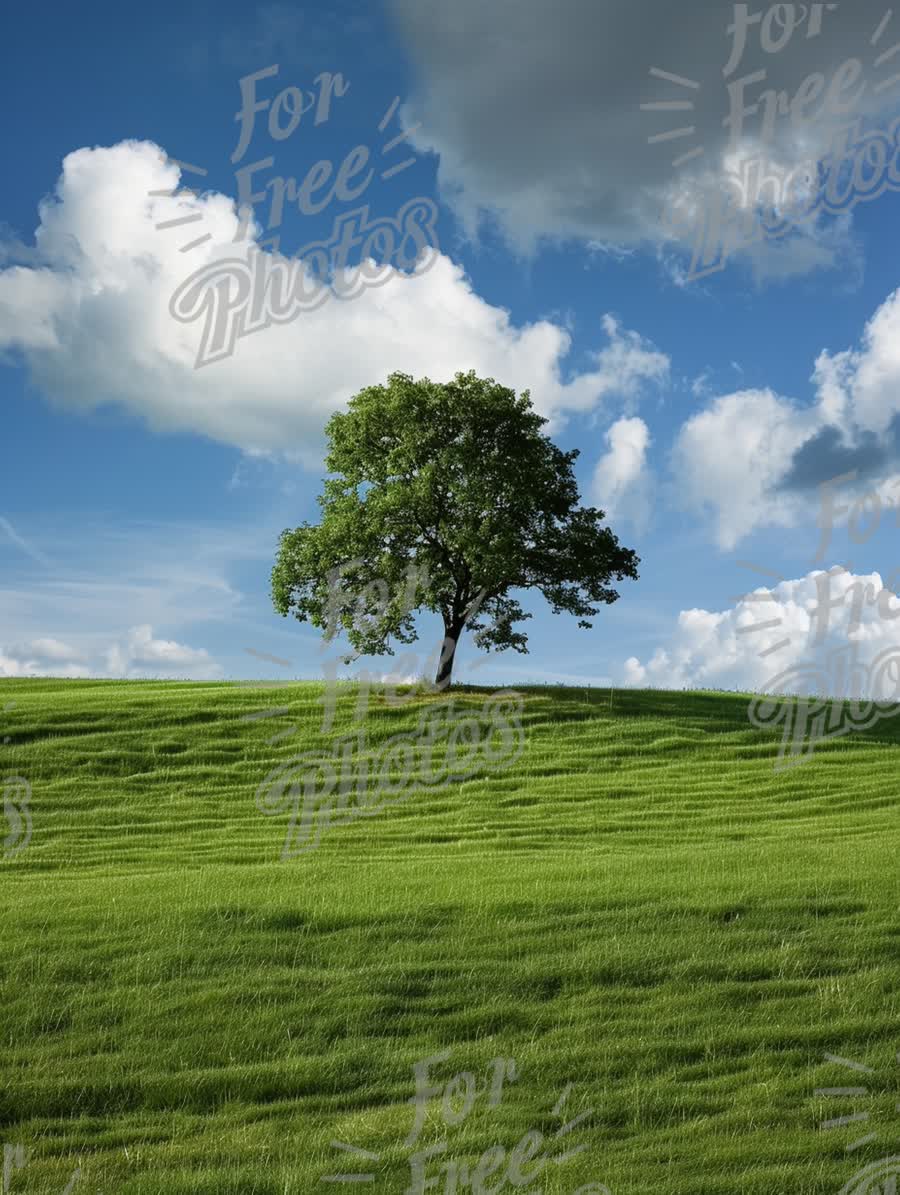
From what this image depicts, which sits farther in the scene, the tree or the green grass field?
the tree

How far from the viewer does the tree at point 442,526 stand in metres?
42.4

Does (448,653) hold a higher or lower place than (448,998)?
higher

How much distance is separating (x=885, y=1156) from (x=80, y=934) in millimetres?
12066

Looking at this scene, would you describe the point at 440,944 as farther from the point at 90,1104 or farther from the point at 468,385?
the point at 468,385

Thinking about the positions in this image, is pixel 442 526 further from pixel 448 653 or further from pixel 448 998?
pixel 448 998

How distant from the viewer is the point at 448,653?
143 ft

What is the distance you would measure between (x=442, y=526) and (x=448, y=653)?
523 cm

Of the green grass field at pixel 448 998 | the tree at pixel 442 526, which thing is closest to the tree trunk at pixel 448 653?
the tree at pixel 442 526

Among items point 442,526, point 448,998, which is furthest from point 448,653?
point 448,998

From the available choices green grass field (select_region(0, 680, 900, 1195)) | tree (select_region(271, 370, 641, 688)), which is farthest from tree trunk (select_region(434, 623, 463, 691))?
green grass field (select_region(0, 680, 900, 1195))

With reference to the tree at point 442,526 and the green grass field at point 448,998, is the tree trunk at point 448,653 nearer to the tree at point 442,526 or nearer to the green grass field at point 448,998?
the tree at point 442,526

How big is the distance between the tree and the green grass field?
1534 centimetres

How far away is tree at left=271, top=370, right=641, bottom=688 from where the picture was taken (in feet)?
139

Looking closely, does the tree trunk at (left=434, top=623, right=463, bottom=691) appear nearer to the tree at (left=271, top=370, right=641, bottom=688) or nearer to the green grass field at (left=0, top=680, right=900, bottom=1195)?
the tree at (left=271, top=370, right=641, bottom=688)
